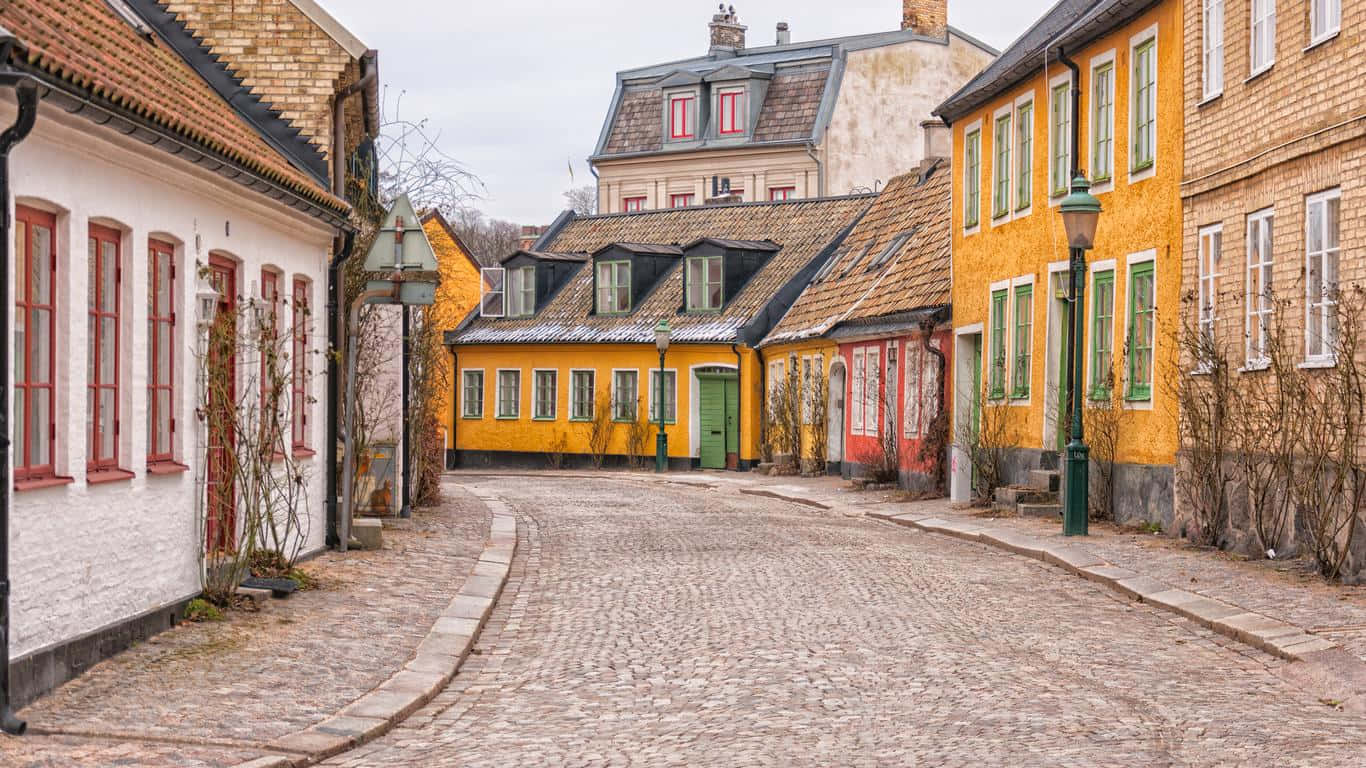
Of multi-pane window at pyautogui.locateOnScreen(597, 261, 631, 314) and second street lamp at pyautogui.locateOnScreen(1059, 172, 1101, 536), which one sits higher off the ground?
multi-pane window at pyautogui.locateOnScreen(597, 261, 631, 314)

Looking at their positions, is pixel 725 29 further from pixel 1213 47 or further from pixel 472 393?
pixel 1213 47

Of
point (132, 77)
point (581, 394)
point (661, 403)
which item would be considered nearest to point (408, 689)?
point (132, 77)

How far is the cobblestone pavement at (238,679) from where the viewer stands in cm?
780

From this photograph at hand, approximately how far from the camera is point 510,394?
4794cm

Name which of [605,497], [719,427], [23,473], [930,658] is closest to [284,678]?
[23,473]

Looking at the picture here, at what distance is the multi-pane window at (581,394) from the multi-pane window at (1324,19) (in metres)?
31.2

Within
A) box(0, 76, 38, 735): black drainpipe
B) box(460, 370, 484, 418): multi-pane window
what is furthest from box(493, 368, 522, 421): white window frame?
box(0, 76, 38, 735): black drainpipe

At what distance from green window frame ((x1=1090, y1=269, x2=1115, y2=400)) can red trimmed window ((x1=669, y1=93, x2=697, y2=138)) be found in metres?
37.0

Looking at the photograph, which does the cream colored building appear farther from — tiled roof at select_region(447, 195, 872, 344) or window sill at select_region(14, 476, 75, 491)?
window sill at select_region(14, 476, 75, 491)

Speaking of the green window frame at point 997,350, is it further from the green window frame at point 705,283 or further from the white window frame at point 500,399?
the white window frame at point 500,399

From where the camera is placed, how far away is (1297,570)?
1513 cm

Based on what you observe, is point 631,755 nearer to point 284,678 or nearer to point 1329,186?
point 284,678

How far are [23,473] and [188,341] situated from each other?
9.99 feet

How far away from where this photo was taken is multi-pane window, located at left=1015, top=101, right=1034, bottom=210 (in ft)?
79.6
